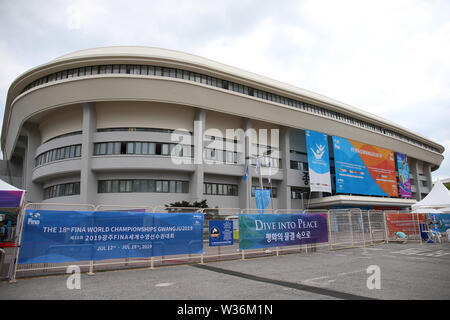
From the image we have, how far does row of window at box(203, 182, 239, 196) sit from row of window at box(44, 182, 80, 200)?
1511 cm

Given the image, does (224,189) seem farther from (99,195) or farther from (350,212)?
(350,212)

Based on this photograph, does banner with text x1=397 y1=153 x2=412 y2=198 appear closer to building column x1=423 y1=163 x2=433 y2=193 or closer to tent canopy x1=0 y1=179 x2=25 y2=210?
building column x1=423 y1=163 x2=433 y2=193

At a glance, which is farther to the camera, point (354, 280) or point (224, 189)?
point (224, 189)

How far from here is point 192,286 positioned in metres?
7.36

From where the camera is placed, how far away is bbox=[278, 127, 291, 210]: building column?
1619 inches

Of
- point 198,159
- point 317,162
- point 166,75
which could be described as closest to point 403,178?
point 317,162

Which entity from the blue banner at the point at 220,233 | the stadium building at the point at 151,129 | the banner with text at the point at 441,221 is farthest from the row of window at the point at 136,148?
the banner with text at the point at 441,221

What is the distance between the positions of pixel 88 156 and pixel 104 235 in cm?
2441

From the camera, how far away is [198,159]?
33656mm

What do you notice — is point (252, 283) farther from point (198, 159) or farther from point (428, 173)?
point (428, 173)

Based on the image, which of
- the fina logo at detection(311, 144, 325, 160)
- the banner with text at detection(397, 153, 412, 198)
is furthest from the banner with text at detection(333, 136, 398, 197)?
the banner with text at detection(397, 153, 412, 198)
